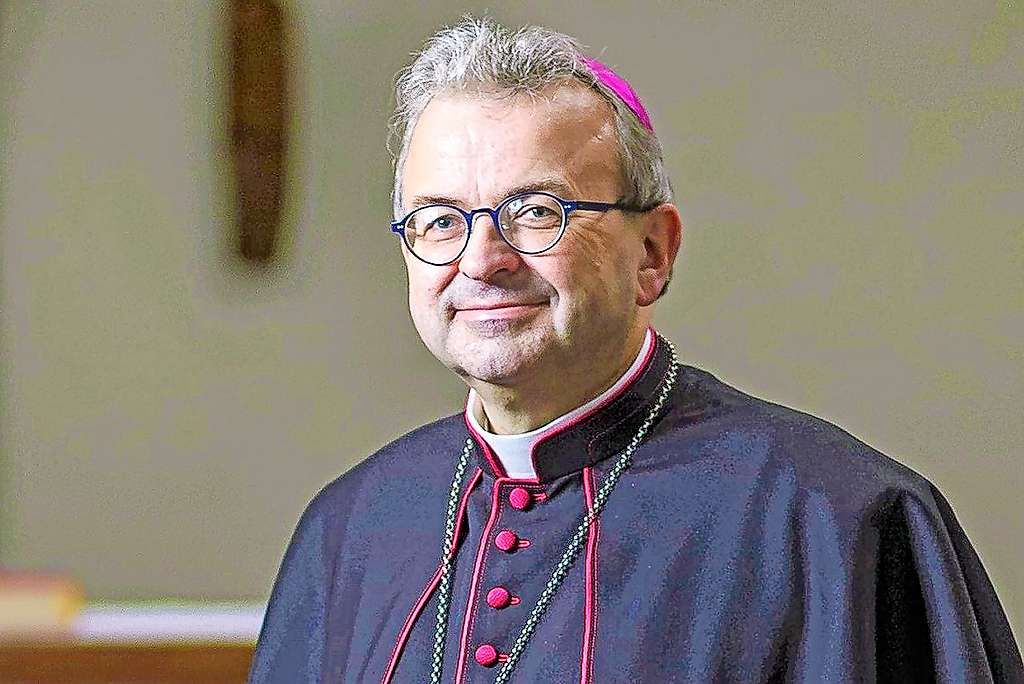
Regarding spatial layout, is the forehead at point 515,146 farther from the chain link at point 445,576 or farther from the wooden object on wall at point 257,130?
the wooden object on wall at point 257,130

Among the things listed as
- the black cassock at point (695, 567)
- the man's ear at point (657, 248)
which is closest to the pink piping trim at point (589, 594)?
the black cassock at point (695, 567)

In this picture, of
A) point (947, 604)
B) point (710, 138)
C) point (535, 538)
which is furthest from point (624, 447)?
point (710, 138)

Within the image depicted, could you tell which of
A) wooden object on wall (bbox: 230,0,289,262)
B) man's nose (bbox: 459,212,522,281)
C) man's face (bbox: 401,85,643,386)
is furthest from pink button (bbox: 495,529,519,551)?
wooden object on wall (bbox: 230,0,289,262)

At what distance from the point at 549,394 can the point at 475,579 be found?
10.0 inches

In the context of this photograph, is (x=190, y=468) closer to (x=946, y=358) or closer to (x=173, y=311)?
(x=173, y=311)

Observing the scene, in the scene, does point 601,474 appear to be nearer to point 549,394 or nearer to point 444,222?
point 549,394

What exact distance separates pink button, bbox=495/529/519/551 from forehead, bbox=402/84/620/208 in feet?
1.40

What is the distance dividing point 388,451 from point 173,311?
214 cm

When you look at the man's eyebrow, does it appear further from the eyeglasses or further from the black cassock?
the black cassock

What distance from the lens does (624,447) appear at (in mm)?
2008

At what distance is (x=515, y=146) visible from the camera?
1.83 meters

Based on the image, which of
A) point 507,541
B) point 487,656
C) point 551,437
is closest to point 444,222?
point 551,437

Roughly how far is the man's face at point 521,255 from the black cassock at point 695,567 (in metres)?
0.16

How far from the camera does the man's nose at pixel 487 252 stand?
1825mm
